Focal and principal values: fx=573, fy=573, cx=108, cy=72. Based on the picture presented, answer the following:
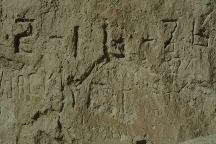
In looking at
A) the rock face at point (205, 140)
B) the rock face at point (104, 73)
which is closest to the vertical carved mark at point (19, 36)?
the rock face at point (104, 73)

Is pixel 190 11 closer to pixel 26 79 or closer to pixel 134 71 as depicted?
pixel 134 71

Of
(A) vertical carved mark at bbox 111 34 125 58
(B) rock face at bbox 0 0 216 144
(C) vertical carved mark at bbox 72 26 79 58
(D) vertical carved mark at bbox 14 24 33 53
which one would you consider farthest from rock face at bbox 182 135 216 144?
(D) vertical carved mark at bbox 14 24 33 53

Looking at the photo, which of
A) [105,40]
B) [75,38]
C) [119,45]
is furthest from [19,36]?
[119,45]

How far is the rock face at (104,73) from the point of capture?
399 centimetres

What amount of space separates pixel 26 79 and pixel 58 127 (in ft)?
1.32

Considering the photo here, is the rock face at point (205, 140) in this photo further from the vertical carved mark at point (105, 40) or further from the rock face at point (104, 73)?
the vertical carved mark at point (105, 40)

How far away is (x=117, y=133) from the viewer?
3.98 m

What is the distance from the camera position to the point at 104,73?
4016 mm

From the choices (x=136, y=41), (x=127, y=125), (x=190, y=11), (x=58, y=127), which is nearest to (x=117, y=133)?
→ (x=127, y=125)

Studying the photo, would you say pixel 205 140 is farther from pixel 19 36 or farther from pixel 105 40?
pixel 19 36

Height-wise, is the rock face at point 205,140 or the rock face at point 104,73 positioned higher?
the rock face at point 104,73

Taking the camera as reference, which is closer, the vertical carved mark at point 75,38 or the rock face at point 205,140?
the rock face at point 205,140

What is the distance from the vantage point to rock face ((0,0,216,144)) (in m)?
3.99

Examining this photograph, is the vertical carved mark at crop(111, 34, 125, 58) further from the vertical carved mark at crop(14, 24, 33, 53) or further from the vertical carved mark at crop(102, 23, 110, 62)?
the vertical carved mark at crop(14, 24, 33, 53)
